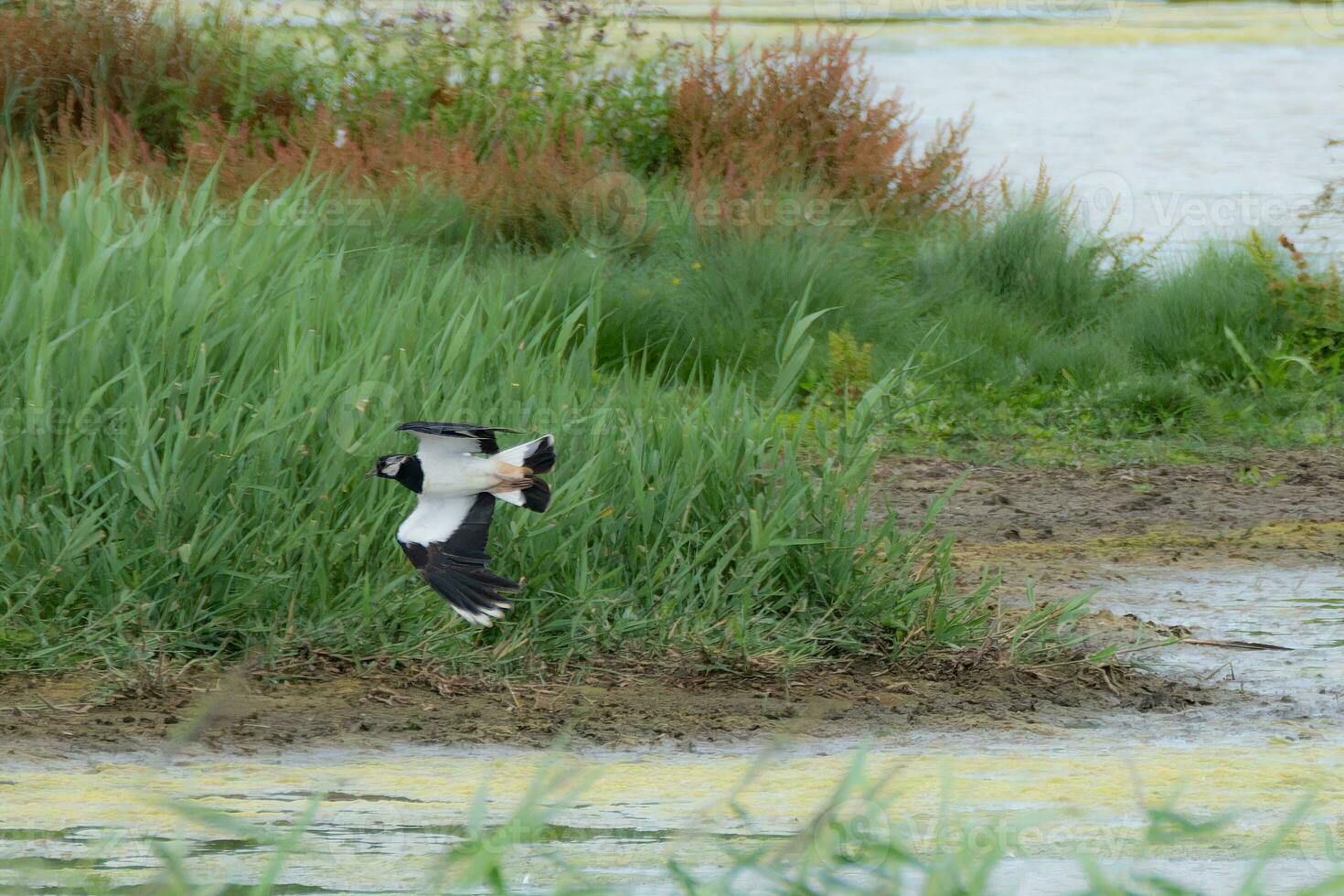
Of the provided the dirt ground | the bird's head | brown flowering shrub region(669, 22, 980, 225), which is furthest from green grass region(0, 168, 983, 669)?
brown flowering shrub region(669, 22, 980, 225)

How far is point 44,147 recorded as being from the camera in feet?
37.3

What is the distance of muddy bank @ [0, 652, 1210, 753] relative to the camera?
4406 millimetres

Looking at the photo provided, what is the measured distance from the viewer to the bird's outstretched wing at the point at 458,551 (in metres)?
4.15

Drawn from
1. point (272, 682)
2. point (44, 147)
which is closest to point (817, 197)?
point (44, 147)

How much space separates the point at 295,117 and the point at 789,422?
174 inches

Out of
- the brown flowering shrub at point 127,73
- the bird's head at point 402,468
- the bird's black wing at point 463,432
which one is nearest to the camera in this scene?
the bird's black wing at point 463,432

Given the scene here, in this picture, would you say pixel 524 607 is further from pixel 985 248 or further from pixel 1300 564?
pixel 985 248

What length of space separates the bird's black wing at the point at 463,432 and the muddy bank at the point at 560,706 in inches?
29.0

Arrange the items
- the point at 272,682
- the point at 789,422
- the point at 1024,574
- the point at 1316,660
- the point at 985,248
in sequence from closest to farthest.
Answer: the point at 272,682, the point at 1316,660, the point at 1024,574, the point at 789,422, the point at 985,248

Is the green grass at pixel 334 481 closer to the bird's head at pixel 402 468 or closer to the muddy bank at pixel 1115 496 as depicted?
the bird's head at pixel 402 468
